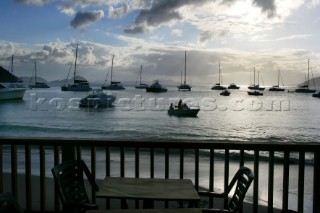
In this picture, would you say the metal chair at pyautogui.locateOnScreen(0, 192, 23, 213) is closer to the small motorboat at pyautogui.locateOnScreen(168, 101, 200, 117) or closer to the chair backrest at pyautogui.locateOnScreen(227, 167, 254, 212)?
the chair backrest at pyautogui.locateOnScreen(227, 167, 254, 212)

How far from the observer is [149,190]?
320 centimetres

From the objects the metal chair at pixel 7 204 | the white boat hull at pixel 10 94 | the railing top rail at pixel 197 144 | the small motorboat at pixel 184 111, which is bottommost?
the small motorboat at pixel 184 111

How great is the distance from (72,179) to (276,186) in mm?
8743

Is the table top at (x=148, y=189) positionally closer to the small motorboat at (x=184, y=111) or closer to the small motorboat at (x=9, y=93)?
the small motorboat at (x=184, y=111)

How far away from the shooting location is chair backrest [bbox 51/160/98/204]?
3270 millimetres

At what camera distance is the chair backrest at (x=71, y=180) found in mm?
3270

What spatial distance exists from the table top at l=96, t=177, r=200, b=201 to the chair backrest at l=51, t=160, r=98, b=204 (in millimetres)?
339

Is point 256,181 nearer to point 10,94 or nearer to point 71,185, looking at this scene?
point 71,185

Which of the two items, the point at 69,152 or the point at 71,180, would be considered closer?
the point at 71,180

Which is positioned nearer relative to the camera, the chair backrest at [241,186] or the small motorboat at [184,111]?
the chair backrest at [241,186]

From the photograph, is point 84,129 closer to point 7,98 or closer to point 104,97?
point 104,97

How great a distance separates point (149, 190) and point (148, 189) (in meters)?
0.03

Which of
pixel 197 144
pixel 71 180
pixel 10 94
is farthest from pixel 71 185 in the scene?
pixel 10 94

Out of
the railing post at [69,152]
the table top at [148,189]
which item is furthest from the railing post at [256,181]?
the railing post at [69,152]
